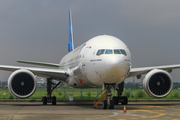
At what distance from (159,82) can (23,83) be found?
27.1ft

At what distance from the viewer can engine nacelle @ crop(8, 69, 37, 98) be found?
61.8ft

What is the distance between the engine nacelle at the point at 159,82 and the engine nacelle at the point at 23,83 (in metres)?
6.83

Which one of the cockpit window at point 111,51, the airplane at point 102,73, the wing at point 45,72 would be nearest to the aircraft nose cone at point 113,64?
the airplane at point 102,73

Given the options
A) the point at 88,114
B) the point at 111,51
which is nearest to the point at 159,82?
the point at 111,51

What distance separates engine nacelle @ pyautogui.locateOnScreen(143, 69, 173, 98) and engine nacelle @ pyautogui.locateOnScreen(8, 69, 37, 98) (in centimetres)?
683

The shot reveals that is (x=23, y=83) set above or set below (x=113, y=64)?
below

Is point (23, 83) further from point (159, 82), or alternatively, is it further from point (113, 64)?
point (159, 82)

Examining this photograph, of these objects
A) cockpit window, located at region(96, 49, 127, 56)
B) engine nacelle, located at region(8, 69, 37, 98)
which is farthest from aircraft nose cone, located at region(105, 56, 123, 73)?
engine nacelle, located at region(8, 69, 37, 98)

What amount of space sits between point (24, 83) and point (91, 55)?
191 inches

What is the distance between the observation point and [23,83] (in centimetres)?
1900

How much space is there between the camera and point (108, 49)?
16250mm

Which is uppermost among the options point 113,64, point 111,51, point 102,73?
point 111,51

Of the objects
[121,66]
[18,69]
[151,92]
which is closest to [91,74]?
[121,66]

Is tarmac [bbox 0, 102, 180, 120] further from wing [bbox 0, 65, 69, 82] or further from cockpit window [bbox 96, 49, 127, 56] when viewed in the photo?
wing [bbox 0, 65, 69, 82]
